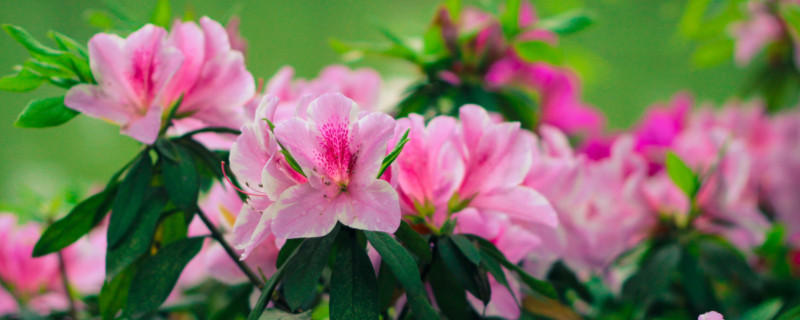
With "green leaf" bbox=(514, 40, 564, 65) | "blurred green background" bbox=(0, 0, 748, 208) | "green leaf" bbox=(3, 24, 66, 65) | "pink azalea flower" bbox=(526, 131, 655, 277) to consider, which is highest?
"green leaf" bbox=(3, 24, 66, 65)

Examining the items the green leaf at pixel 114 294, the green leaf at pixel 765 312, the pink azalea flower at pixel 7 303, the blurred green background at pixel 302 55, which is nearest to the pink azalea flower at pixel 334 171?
the green leaf at pixel 114 294

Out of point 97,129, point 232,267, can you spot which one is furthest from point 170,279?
point 97,129

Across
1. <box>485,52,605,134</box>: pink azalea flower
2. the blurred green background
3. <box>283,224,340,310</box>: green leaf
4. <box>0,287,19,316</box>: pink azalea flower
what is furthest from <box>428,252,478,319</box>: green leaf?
the blurred green background

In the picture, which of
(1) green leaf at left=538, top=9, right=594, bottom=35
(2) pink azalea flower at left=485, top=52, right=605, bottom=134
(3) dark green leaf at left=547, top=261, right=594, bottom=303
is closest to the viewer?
(3) dark green leaf at left=547, top=261, right=594, bottom=303

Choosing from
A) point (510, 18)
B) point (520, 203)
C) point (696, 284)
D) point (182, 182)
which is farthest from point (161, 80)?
point (696, 284)

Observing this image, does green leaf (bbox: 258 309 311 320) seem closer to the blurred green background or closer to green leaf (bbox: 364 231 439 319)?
green leaf (bbox: 364 231 439 319)

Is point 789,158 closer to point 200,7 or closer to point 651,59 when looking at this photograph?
point 651,59

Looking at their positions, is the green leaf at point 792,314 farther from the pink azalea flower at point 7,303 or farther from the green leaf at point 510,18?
the pink azalea flower at point 7,303
